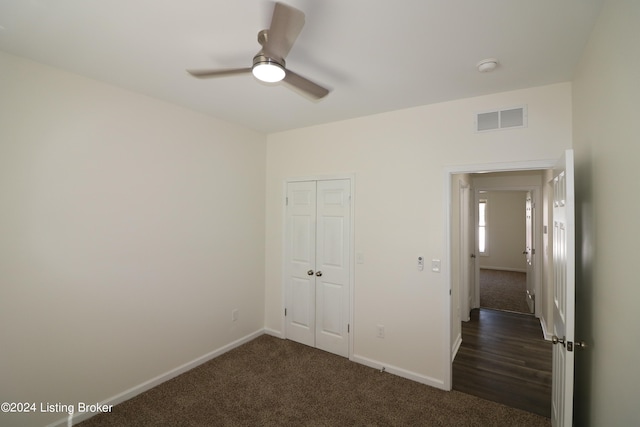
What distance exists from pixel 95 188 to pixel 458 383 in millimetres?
3763

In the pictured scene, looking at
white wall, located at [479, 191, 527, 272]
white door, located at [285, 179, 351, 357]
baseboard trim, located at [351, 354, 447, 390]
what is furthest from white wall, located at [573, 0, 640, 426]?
white wall, located at [479, 191, 527, 272]

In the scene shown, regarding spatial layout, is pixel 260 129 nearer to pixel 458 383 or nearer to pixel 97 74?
pixel 97 74

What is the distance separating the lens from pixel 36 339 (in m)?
2.15

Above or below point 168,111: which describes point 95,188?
below

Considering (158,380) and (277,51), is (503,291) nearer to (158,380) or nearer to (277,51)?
(158,380)

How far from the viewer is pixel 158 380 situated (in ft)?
9.40

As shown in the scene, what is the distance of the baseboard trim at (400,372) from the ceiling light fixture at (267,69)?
2956 mm

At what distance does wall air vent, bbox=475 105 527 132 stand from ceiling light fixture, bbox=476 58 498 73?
59cm

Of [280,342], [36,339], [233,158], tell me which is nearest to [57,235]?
[36,339]

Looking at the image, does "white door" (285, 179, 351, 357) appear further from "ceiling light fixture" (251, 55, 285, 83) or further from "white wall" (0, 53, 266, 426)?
"ceiling light fixture" (251, 55, 285, 83)

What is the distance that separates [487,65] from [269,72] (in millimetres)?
1559

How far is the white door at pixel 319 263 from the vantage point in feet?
11.4

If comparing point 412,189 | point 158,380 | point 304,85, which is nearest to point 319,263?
point 412,189

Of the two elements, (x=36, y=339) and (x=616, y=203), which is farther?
(x=36, y=339)
